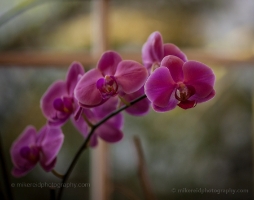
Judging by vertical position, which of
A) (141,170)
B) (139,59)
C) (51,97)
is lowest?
(141,170)

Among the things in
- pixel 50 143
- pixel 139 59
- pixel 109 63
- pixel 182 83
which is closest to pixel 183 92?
pixel 182 83

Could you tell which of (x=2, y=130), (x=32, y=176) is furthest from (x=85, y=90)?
(x=2, y=130)

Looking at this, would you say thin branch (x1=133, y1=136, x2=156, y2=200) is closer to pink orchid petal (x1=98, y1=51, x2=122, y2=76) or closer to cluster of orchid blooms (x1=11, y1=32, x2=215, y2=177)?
cluster of orchid blooms (x1=11, y1=32, x2=215, y2=177)

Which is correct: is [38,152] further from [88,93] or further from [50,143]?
[88,93]

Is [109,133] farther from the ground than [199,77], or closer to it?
closer to it

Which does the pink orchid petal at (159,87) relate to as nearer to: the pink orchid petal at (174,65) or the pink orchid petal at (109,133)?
the pink orchid petal at (174,65)

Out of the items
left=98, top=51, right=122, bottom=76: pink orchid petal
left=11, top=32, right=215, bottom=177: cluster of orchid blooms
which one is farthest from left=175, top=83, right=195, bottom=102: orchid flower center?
left=98, top=51, right=122, bottom=76: pink orchid petal

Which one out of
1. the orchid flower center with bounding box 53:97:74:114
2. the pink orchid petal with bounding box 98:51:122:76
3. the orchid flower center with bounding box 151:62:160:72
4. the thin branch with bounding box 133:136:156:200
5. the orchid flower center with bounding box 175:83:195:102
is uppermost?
the pink orchid petal with bounding box 98:51:122:76

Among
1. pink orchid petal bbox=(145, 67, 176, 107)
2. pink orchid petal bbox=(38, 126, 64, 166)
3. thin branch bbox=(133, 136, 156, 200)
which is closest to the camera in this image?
pink orchid petal bbox=(145, 67, 176, 107)
